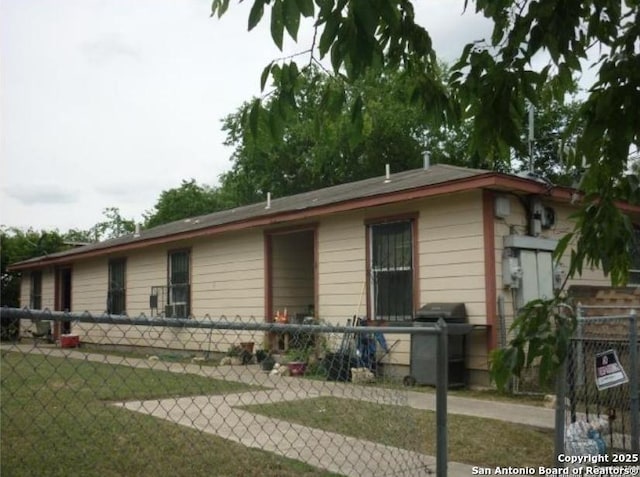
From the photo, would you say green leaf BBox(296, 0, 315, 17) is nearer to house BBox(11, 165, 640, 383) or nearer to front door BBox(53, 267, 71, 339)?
house BBox(11, 165, 640, 383)

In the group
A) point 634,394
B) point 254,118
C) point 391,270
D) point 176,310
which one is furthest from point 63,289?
point 254,118

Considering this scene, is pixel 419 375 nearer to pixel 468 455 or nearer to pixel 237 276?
pixel 468 455

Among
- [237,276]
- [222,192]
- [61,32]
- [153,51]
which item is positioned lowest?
[237,276]

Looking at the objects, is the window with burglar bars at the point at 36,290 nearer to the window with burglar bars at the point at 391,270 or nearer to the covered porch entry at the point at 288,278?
the covered porch entry at the point at 288,278

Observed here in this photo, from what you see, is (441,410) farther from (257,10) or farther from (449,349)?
(449,349)

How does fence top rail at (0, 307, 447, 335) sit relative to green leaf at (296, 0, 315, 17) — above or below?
below

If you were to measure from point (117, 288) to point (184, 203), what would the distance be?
22.9m

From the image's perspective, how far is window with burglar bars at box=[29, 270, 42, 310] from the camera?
22172 millimetres

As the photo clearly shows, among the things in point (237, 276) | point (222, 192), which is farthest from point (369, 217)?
point (222, 192)

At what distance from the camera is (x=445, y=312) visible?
875cm

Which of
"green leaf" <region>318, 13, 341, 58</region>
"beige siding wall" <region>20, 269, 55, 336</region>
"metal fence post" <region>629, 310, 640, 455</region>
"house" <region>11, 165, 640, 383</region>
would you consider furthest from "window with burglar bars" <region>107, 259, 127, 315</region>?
"green leaf" <region>318, 13, 341, 58</region>

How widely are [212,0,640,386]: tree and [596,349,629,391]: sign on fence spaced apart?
65.3 inches

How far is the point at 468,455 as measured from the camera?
16.6ft

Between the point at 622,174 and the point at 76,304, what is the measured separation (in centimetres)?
1948
